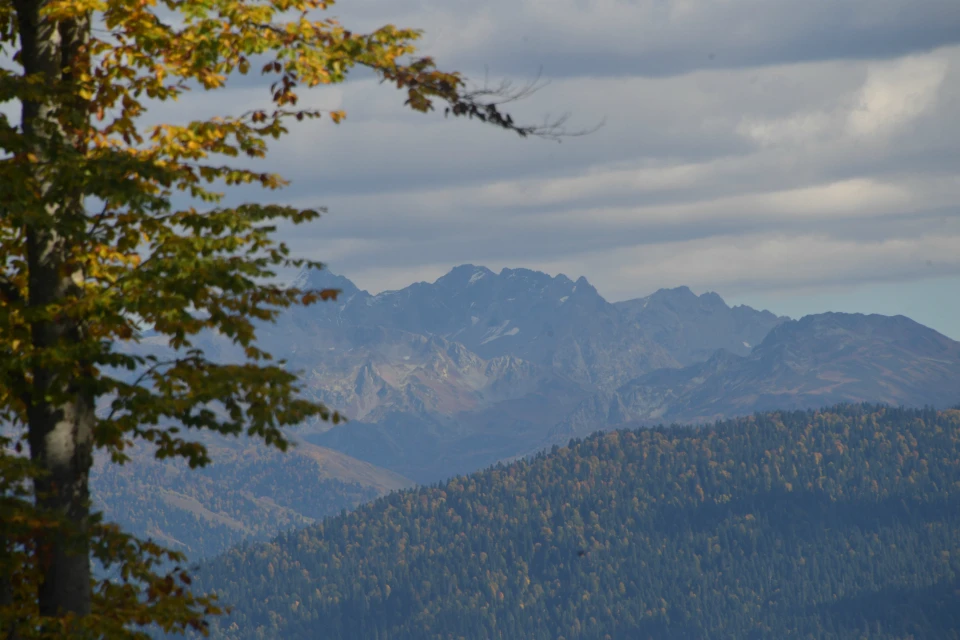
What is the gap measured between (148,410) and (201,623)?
10.6ft

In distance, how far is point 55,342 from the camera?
18.3 metres

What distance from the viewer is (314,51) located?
61.0ft

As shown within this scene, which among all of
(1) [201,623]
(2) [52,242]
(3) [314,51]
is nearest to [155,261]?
(2) [52,242]

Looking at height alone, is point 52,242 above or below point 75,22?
below

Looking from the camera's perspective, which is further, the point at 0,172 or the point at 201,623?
the point at 201,623

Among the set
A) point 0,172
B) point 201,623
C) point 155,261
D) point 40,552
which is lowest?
point 201,623

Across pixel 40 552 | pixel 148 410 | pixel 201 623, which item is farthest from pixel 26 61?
pixel 201 623

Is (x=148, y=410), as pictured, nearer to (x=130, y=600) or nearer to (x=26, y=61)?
(x=130, y=600)

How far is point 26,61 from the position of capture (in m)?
19.0

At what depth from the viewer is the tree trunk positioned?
17859 millimetres

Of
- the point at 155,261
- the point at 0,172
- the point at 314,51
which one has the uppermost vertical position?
the point at 314,51

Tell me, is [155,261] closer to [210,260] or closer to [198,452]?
[210,260]

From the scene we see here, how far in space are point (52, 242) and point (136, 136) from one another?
2.05 meters

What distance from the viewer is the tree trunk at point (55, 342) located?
17859 mm
